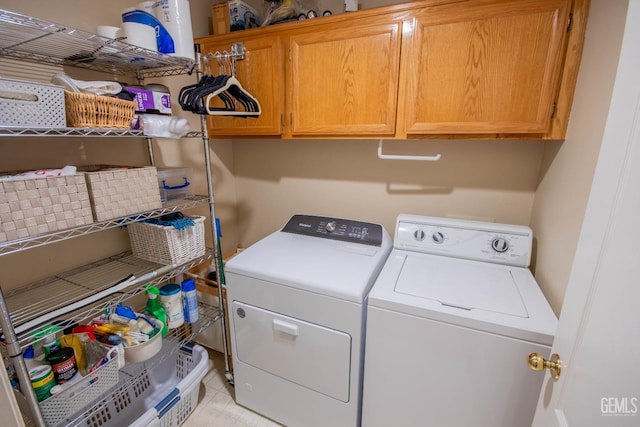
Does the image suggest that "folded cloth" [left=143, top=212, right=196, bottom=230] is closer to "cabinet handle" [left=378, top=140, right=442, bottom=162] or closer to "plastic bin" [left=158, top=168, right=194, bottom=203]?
"plastic bin" [left=158, top=168, right=194, bottom=203]

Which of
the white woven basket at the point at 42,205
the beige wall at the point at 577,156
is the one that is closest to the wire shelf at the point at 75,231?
the white woven basket at the point at 42,205

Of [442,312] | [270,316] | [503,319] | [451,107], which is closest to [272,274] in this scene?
[270,316]

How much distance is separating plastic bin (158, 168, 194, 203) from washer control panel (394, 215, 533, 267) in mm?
1236

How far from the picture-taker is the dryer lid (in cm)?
112

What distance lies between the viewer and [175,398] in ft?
4.70

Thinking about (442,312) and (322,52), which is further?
(322,52)

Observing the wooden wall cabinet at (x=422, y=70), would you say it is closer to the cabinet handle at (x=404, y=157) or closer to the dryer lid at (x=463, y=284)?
the cabinet handle at (x=404, y=157)

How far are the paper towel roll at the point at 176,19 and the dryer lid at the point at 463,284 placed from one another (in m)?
1.49

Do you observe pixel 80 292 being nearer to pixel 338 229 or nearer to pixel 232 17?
pixel 338 229

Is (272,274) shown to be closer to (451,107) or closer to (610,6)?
(451,107)

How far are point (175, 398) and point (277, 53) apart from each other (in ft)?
6.20

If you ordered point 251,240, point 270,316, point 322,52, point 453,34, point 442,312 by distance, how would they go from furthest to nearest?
1. point 251,240
2. point 322,52
3. point 270,316
4. point 453,34
5. point 442,312

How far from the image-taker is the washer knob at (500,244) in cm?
145

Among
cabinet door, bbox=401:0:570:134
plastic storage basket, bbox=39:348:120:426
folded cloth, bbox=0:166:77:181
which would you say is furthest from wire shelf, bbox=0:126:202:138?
cabinet door, bbox=401:0:570:134
